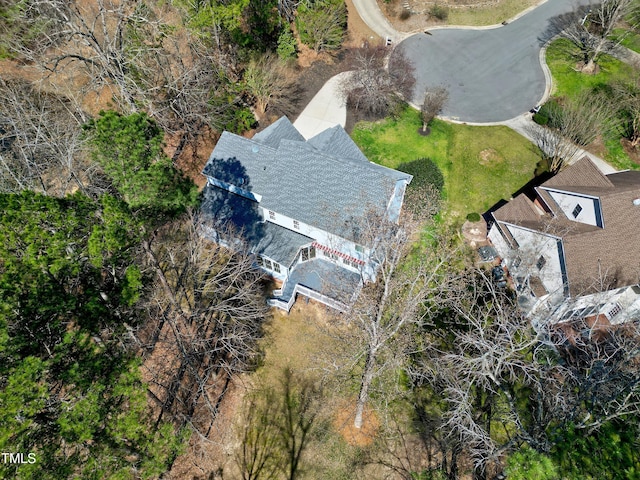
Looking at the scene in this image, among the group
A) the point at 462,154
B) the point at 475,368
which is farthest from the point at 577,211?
the point at 475,368

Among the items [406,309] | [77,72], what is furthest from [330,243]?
[77,72]

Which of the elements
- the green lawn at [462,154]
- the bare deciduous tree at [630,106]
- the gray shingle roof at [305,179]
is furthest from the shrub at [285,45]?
the bare deciduous tree at [630,106]

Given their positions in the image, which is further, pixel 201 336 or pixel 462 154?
pixel 462 154

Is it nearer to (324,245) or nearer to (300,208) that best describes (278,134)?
(300,208)

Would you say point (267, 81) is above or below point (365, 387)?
above

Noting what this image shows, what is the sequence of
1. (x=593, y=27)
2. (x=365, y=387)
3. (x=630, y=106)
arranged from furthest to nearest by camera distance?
(x=593, y=27) → (x=630, y=106) → (x=365, y=387)

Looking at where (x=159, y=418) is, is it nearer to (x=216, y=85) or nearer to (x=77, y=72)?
(x=216, y=85)
